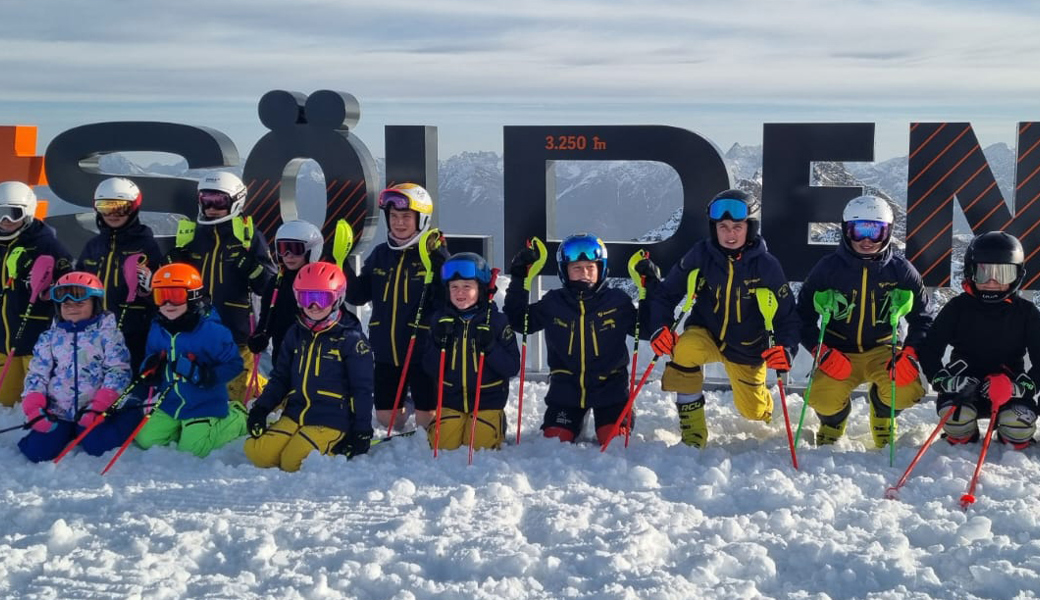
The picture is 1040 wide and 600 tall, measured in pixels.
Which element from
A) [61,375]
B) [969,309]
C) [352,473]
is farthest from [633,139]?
[61,375]

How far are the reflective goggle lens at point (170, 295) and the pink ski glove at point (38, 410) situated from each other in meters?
1.11

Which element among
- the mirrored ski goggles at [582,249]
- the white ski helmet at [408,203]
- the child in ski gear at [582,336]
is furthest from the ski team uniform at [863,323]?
the white ski helmet at [408,203]

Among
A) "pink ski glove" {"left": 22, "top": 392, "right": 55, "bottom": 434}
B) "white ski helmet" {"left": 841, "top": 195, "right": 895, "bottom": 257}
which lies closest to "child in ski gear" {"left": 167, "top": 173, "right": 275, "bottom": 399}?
"pink ski glove" {"left": 22, "top": 392, "right": 55, "bottom": 434}

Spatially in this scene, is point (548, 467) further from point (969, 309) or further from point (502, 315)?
point (969, 309)

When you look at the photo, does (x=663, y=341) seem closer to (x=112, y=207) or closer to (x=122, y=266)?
(x=122, y=266)

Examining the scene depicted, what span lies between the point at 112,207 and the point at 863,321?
6032mm

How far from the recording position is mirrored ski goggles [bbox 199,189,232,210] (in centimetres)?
820

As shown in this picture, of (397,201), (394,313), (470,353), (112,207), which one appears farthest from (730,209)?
(112,207)

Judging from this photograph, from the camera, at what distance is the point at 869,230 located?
6832 millimetres

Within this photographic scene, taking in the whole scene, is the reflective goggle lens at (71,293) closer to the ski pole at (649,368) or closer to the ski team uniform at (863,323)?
the ski pole at (649,368)

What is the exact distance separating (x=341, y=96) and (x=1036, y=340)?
6.44 metres

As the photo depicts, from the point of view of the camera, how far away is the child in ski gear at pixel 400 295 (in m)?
7.55

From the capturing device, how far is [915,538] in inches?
209

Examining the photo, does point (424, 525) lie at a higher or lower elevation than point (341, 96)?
lower
